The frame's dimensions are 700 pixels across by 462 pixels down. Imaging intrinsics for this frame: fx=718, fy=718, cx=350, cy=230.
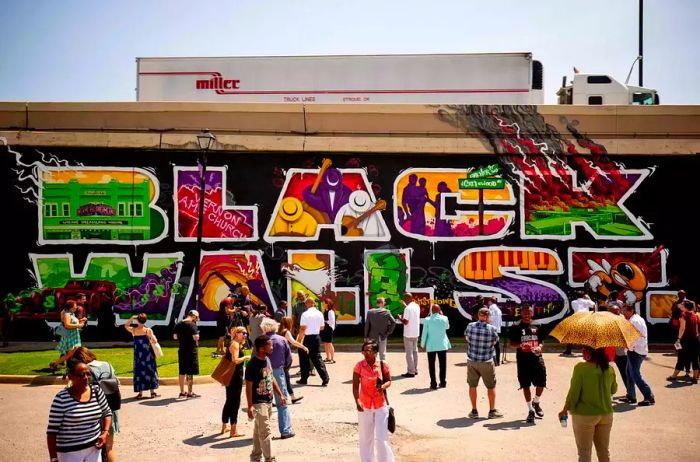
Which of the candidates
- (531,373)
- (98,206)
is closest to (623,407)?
(531,373)

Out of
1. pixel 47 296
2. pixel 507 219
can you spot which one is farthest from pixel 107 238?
pixel 507 219

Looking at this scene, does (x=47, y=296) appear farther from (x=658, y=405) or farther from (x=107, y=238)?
(x=658, y=405)

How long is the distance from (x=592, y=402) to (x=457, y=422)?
4.17 m

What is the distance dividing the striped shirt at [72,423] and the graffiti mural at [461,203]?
50.7 feet

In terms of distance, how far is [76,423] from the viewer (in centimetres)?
687

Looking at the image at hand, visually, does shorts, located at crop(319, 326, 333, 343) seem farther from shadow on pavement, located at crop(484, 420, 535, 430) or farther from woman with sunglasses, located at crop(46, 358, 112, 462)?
woman with sunglasses, located at crop(46, 358, 112, 462)

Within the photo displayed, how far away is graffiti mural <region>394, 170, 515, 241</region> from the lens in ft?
71.4

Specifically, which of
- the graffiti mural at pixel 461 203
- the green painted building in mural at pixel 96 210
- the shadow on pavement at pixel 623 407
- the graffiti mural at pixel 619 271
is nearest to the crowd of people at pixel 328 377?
the shadow on pavement at pixel 623 407

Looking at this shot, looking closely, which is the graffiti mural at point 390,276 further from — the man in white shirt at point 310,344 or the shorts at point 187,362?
the shorts at point 187,362

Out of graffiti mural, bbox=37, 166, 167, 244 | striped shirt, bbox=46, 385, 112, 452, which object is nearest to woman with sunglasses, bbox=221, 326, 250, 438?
striped shirt, bbox=46, 385, 112, 452

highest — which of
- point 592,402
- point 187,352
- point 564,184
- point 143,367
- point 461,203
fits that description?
point 564,184

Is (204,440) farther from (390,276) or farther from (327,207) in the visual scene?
(327,207)

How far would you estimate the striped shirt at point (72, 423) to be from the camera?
682 cm

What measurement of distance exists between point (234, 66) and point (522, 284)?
11058mm
